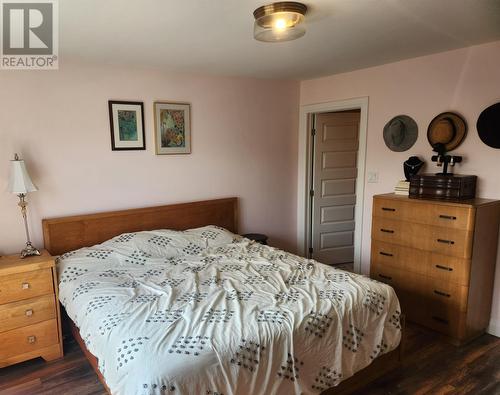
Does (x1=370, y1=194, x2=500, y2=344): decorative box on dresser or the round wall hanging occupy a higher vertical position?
the round wall hanging

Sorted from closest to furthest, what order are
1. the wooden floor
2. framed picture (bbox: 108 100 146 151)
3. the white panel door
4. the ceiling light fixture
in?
1. the ceiling light fixture
2. the wooden floor
3. framed picture (bbox: 108 100 146 151)
4. the white panel door

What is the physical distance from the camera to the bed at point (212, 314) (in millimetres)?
1615

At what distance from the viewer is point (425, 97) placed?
3199mm

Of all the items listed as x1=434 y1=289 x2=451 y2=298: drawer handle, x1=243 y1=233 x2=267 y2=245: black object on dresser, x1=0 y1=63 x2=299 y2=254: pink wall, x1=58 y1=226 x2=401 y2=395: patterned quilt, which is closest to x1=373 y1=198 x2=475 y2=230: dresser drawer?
x1=434 y1=289 x2=451 y2=298: drawer handle

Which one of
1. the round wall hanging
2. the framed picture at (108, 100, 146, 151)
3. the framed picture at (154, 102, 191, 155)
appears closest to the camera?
the round wall hanging

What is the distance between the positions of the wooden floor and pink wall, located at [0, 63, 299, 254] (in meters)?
0.98

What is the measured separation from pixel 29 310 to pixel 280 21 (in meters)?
2.51

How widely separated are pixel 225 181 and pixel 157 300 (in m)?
2.02

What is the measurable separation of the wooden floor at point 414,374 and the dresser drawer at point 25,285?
1.71 feet

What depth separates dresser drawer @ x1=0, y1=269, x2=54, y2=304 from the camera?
2420mm

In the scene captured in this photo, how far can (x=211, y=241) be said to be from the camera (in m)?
3.34

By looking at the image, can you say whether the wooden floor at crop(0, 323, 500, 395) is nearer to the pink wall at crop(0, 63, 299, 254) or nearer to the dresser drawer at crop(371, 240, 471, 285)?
the dresser drawer at crop(371, 240, 471, 285)

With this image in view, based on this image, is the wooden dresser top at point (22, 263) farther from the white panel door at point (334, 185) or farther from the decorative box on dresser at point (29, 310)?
the white panel door at point (334, 185)

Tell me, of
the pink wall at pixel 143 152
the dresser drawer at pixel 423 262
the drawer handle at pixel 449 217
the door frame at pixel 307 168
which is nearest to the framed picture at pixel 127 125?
the pink wall at pixel 143 152
